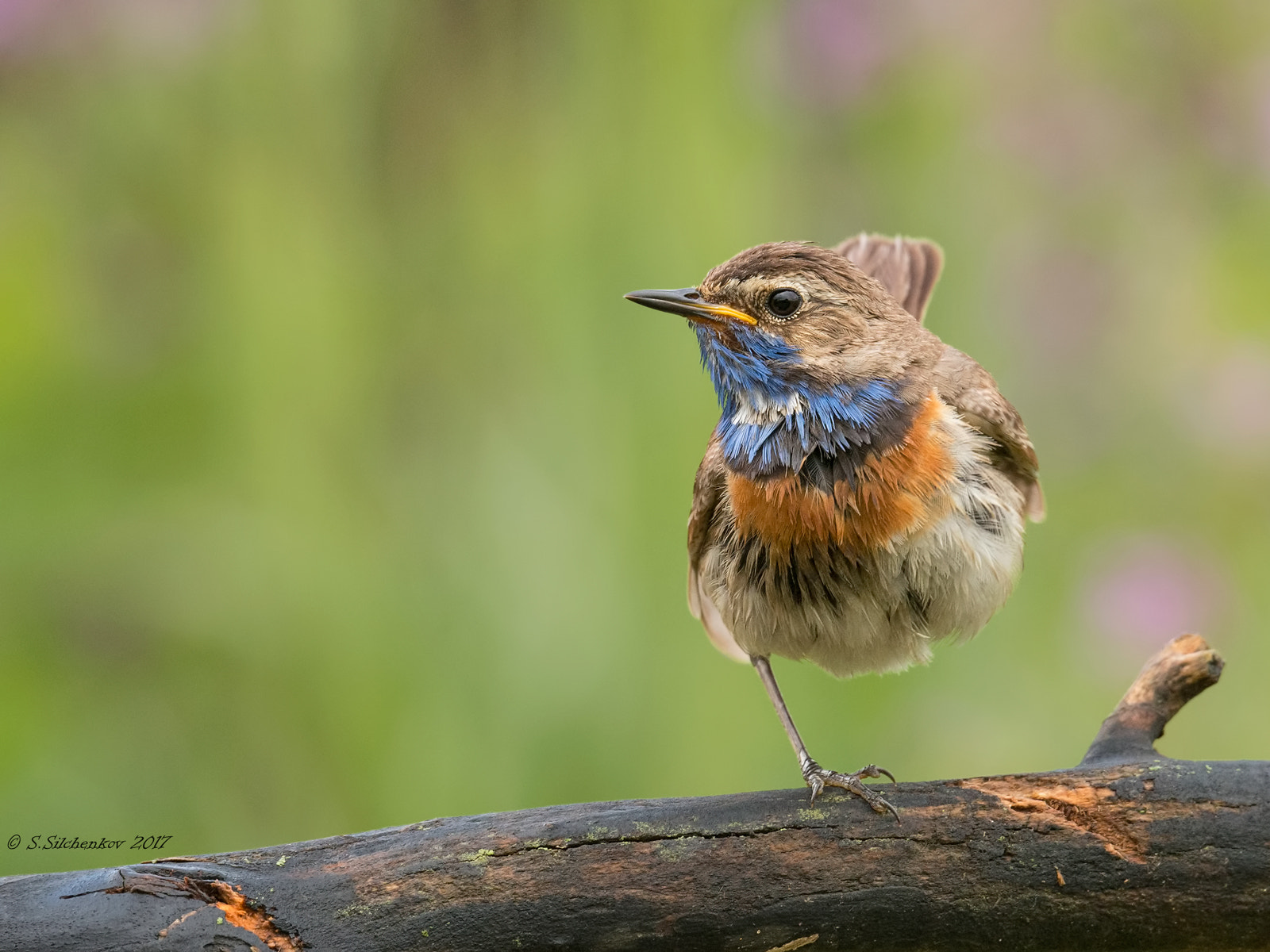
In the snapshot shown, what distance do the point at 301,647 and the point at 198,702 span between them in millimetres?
318

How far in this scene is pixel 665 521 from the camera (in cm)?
380

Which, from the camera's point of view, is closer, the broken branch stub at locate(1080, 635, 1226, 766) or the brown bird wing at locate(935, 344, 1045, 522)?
the broken branch stub at locate(1080, 635, 1226, 766)

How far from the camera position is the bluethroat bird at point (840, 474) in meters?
2.79

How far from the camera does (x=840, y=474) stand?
282cm

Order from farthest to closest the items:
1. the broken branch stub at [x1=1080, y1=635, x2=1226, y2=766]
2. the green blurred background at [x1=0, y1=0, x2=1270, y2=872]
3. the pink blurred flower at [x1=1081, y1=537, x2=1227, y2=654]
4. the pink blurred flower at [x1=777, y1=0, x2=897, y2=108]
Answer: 1. the pink blurred flower at [x1=777, y1=0, x2=897, y2=108]
2. the pink blurred flower at [x1=1081, y1=537, x2=1227, y2=654]
3. the green blurred background at [x1=0, y1=0, x2=1270, y2=872]
4. the broken branch stub at [x1=1080, y1=635, x2=1226, y2=766]

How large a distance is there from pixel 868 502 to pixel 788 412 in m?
0.31

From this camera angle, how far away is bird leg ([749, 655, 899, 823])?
2307mm

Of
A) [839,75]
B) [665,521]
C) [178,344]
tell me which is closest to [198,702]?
[178,344]

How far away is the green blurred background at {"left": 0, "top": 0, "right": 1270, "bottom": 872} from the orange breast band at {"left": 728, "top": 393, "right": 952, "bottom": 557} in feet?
3.13

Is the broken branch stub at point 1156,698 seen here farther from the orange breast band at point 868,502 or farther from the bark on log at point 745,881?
the orange breast band at point 868,502

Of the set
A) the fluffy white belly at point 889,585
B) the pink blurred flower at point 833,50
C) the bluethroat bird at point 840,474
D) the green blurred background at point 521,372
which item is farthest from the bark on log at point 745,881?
the pink blurred flower at point 833,50

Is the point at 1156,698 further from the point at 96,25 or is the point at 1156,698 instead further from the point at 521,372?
the point at 96,25

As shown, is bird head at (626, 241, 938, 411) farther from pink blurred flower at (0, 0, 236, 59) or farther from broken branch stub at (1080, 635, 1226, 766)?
pink blurred flower at (0, 0, 236, 59)

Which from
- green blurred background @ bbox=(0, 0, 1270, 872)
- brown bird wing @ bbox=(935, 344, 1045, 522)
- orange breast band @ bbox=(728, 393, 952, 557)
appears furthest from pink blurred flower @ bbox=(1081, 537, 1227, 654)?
orange breast band @ bbox=(728, 393, 952, 557)
